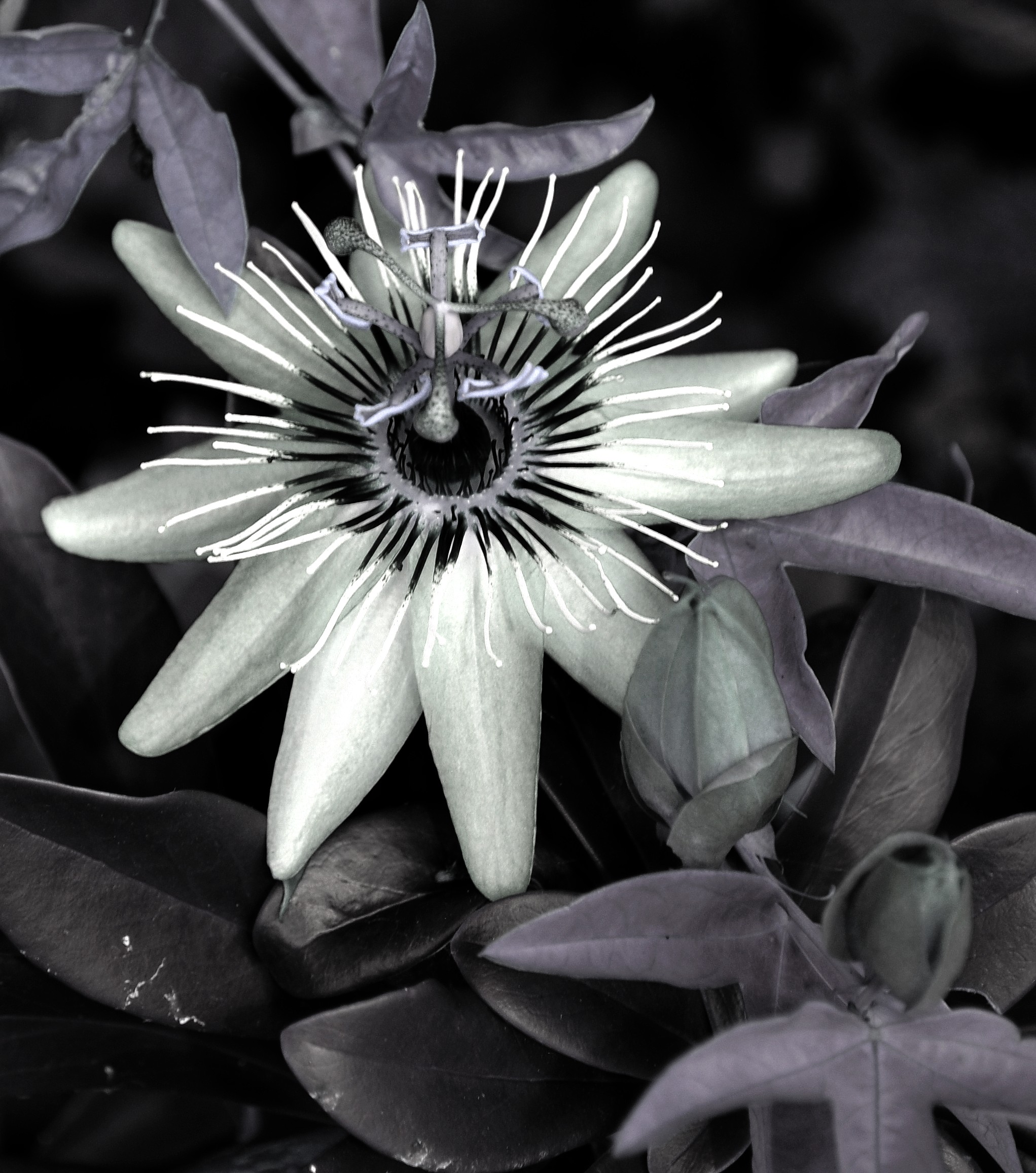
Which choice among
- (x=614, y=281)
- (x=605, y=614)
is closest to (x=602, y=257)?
(x=614, y=281)

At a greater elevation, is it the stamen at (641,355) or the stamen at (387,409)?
the stamen at (387,409)

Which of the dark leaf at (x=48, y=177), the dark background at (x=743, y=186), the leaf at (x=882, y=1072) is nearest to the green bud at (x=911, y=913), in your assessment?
the leaf at (x=882, y=1072)

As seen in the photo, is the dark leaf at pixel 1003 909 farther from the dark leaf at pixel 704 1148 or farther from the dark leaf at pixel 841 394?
the dark leaf at pixel 841 394

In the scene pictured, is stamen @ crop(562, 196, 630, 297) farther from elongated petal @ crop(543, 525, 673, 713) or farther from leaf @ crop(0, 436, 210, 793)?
leaf @ crop(0, 436, 210, 793)

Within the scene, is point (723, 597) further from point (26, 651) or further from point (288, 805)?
point (26, 651)

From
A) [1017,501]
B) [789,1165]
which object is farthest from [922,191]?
[789,1165]
